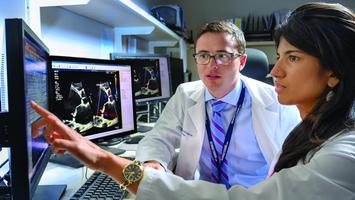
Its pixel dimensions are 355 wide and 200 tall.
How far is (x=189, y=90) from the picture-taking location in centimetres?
143

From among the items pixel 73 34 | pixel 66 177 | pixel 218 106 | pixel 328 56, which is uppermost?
pixel 73 34

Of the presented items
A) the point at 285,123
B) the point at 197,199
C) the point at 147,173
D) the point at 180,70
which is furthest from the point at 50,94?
the point at 180,70

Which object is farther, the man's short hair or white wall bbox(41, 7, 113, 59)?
white wall bbox(41, 7, 113, 59)

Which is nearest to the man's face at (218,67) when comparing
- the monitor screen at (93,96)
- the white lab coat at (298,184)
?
the monitor screen at (93,96)

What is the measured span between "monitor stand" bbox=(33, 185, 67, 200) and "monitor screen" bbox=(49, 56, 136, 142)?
29cm

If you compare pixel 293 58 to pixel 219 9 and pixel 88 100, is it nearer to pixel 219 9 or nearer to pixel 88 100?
pixel 88 100

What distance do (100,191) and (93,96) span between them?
493 millimetres

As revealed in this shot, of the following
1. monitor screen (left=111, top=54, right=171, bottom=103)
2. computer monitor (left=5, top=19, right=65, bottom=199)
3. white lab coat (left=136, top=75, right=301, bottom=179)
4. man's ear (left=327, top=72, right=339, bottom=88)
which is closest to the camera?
computer monitor (left=5, top=19, right=65, bottom=199)

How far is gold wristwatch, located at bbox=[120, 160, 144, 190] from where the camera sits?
2.19 ft

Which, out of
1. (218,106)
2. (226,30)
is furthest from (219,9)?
(218,106)

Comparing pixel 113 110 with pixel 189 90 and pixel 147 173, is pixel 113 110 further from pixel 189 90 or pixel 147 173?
pixel 147 173

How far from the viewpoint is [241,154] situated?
1.26 metres

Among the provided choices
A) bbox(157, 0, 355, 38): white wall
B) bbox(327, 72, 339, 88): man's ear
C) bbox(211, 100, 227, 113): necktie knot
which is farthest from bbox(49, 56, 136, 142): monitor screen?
bbox(157, 0, 355, 38): white wall

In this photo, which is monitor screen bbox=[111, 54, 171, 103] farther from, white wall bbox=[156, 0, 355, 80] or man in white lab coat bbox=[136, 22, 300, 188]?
white wall bbox=[156, 0, 355, 80]
